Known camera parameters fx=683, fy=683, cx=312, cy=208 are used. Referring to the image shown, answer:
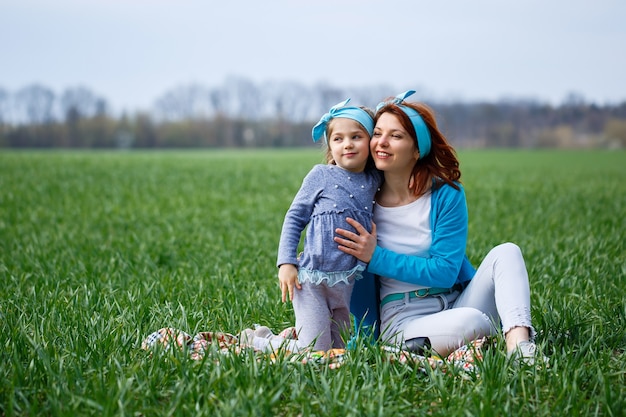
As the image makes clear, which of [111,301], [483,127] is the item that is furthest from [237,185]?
[483,127]

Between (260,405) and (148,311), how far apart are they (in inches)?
68.4

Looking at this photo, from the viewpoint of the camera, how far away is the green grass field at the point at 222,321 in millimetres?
2605

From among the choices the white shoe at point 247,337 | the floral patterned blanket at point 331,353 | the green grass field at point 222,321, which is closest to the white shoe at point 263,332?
the white shoe at point 247,337

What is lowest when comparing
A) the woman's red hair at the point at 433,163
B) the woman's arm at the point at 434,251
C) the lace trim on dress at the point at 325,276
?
the lace trim on dress at the point at 325,276

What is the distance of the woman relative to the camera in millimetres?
3246

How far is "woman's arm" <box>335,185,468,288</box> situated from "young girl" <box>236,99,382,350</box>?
0.08 m

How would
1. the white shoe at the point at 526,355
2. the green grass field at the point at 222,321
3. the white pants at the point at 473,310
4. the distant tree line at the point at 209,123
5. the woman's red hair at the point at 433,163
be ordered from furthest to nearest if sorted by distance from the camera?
the distant tree line at the point at 209,123, the woman's red hair at the point at 433,163, the white pants at the point at 473,310, the white shoe at the point at 526,355, the green grass field at the point at 222,321

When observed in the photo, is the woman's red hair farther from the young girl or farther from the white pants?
the white pants

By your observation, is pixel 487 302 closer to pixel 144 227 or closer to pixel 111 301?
pixel 111 301

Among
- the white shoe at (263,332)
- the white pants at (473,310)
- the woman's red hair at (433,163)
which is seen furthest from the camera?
the white shoe at (263,332)

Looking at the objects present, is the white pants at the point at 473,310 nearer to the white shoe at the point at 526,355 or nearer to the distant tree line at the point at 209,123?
the white shoe at the point at 526,355

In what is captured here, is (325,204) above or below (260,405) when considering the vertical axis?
above

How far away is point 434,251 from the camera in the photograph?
3.36 meters

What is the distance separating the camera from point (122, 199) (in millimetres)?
11289
